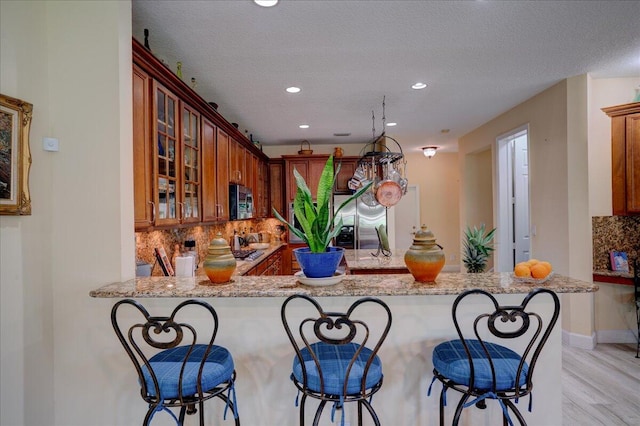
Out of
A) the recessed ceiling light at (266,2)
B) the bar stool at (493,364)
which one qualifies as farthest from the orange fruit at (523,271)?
the recessed ceiling light at (266,2)

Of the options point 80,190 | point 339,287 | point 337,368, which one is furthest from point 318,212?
point 80,190

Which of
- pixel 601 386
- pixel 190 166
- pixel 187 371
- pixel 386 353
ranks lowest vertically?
pixel 601 386

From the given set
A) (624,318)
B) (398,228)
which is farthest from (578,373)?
(398,228)

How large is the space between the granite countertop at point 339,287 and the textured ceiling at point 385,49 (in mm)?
1679

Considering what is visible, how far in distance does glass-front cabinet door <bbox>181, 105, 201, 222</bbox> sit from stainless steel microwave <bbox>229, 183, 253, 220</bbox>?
2.85ft

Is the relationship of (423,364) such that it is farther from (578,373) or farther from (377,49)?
(377,49)

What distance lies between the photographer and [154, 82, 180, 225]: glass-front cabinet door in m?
2.26

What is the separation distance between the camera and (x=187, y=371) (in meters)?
1.44

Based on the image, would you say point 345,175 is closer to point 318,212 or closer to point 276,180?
point 276,180

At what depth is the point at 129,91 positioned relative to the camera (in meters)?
1.91

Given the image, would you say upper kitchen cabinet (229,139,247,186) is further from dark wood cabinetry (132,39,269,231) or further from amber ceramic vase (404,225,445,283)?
amber ceramic vase (404,225,445,283)

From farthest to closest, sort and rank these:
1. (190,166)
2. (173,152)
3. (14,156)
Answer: (190,166) < (173,152) < (14,156)

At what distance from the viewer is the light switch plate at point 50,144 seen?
1.79m

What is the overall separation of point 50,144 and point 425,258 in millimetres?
2061
